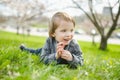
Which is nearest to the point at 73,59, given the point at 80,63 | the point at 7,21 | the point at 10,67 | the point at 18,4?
the point at 80,63

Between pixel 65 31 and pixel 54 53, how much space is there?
0.37m

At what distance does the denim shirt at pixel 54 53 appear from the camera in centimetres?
436

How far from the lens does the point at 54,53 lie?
4.52m

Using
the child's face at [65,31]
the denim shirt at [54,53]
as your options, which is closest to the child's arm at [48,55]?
the denim shirt at [54,53]

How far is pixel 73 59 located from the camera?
4332mm

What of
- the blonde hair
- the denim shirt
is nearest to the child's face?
the blonde hair

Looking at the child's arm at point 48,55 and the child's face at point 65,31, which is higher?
the child's face at point 65,31

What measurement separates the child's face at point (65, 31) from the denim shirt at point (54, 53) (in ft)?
0.59

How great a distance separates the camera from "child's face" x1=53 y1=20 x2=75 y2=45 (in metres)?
4.31

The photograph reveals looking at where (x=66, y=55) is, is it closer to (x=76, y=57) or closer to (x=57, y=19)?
(x=76, y=57)

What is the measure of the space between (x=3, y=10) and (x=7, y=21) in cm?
726

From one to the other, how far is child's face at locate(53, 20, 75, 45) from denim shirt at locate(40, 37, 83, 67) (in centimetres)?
18

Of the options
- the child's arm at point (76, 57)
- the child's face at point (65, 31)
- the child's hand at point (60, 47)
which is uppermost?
the child's face at point (65, 31)

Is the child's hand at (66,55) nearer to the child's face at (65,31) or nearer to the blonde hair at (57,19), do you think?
the child's face at (65,31)
